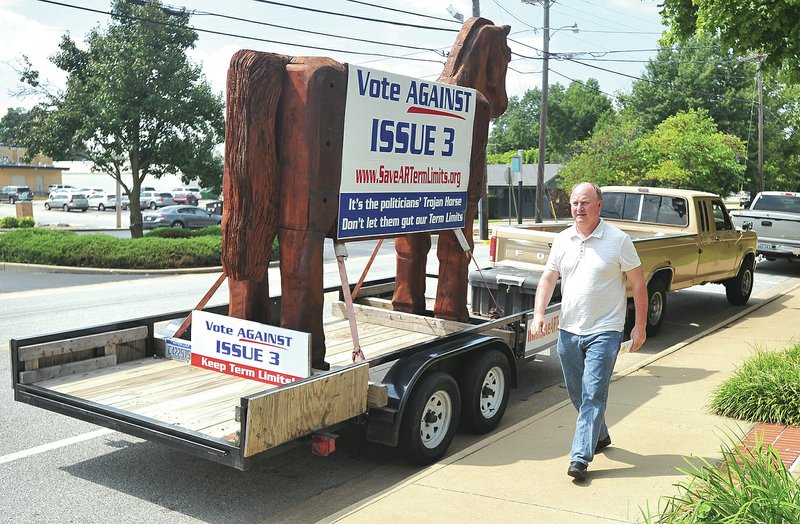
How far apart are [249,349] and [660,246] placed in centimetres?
696

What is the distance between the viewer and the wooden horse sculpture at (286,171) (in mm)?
5906

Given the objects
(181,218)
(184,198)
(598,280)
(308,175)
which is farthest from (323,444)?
(184,198)

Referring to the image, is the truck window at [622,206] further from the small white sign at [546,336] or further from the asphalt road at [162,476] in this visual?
the small white sign at [546,336]

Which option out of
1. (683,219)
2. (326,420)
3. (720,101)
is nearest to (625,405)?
(326,420)

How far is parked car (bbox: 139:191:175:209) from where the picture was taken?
60.3 metres

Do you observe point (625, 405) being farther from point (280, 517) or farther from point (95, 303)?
point (95, 303)

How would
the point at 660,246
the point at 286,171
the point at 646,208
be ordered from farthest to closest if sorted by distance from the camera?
the point at 646,208, the point at 660,246, the point at 286,171

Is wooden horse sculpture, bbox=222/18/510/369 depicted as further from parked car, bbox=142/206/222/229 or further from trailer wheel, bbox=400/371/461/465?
parked car, bbox=142/206/222/229

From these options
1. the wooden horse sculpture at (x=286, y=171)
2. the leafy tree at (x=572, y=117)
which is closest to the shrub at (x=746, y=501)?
the wooden horse sculpture at (x=286, y=171)

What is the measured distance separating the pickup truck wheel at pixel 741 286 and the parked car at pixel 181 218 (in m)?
28.5

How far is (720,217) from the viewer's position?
1335 cm

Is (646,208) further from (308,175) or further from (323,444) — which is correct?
(323,444)

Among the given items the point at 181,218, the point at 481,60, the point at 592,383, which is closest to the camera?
the point at 592,383

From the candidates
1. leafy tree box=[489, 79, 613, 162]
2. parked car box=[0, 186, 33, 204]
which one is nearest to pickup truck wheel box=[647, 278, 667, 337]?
parked car box=[0, 186, 33, 204]
